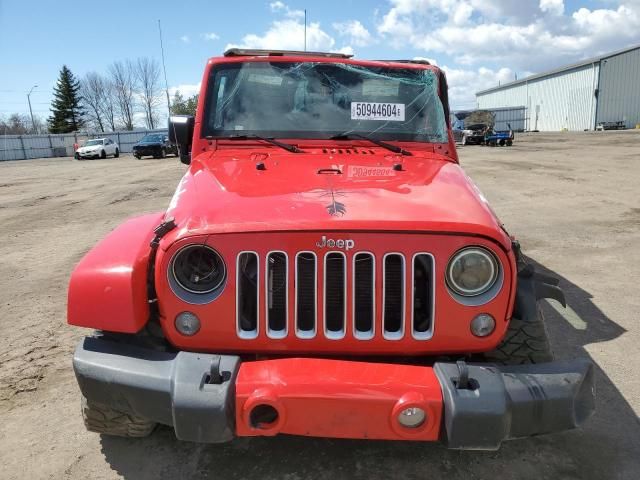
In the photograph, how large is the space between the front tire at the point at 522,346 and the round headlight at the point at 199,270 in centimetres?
131

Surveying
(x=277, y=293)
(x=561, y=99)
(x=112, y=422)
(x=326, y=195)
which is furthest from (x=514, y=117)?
(x=112, y=422)

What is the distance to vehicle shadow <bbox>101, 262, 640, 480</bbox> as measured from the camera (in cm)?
250

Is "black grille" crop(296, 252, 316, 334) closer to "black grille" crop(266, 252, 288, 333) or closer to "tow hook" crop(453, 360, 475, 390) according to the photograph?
"black grille" crop(266, 252, 288, 333)

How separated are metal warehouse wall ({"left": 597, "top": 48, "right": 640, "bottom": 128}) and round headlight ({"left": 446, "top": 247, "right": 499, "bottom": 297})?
59809 mm

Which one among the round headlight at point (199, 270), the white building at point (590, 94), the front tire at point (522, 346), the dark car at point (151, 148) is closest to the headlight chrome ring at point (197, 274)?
the round headlight at point (199, 270)

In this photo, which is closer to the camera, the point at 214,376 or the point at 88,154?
the point at 214,376

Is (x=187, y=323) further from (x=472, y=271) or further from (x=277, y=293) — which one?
(x=472, y=271)

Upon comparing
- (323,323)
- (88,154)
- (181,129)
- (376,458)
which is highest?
(181,129)

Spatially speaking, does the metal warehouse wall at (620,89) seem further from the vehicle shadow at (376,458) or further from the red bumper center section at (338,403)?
the red bumper center section at (338,403)

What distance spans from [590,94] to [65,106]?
6010 cm

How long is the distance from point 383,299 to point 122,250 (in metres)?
1.26

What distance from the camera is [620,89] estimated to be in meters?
52.8

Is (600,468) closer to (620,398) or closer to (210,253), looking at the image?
(620,398)

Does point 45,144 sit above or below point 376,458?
above
